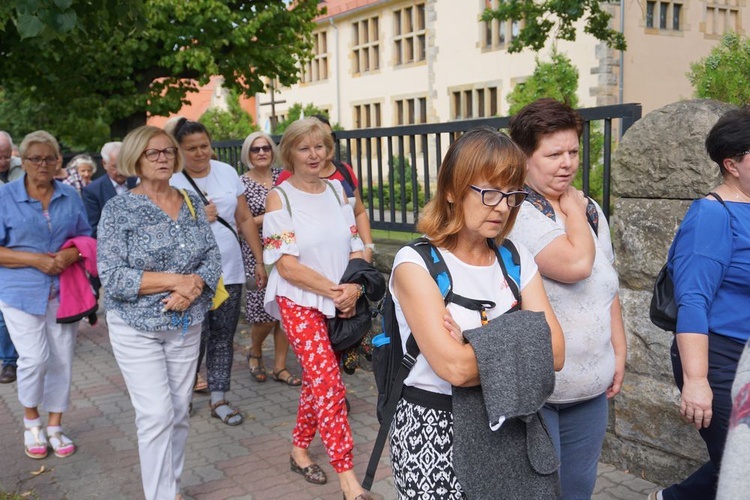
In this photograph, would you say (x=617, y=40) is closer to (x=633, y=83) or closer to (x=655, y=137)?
(x=633, y=83)

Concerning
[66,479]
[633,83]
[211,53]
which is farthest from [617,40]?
[66,479]

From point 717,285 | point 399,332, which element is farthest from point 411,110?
point 399,332

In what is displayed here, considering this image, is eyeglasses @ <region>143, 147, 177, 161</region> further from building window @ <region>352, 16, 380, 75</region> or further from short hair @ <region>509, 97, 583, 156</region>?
building window @ <region>352, 16, 380, 75</region>

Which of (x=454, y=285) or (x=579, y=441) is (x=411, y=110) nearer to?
(x=579, y=441)

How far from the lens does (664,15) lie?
31844 mm

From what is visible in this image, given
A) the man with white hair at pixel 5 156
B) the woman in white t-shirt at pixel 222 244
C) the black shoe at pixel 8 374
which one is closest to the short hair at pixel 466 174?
the woman in white t-shirt at pixel 222 244

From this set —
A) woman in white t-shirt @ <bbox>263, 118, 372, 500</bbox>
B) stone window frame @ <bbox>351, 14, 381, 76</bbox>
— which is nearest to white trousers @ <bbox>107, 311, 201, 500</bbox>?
woman in white t-shirt @ <bbox>263, 118, 372, 500</bbox>

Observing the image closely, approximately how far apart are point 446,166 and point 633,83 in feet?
96.1

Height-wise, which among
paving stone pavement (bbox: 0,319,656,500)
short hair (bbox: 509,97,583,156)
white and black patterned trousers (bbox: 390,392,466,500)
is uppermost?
short hair (bbox: 509,97,583,156)

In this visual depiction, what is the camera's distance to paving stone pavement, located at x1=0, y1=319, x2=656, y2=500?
→ 15.7 feet

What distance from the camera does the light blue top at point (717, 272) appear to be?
299cm

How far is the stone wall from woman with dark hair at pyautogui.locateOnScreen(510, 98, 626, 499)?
1305 millimetres

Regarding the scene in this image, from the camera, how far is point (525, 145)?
3.12 m

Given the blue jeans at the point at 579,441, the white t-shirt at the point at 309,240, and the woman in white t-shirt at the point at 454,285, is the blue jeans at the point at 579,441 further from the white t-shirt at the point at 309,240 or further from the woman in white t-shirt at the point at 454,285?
the white t-shirt at the point at 309,240
